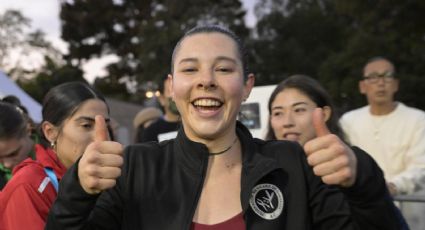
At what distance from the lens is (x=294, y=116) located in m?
3.42

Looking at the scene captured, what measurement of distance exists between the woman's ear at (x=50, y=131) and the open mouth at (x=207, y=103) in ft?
4.01

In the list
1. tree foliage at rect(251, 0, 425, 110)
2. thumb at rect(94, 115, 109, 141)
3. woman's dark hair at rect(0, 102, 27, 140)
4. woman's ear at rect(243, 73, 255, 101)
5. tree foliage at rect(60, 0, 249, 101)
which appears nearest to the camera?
thumb at rect(94, 115, 109, 141)

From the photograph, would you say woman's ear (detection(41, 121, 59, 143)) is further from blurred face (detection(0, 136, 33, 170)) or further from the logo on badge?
the logo on badge

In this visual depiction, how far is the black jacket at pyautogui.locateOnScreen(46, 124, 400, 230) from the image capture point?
1.81 metres

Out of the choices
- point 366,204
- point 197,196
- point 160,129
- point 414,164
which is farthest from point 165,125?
point 366,204

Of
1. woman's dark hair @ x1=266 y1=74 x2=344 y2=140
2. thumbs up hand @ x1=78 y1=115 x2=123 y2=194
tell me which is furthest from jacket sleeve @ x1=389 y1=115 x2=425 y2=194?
thumbs up hand @ x1=78 y1=115 x2=123 y2=194

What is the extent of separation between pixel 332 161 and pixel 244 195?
0.38 m

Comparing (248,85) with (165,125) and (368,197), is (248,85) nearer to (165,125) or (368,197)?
(368,197)

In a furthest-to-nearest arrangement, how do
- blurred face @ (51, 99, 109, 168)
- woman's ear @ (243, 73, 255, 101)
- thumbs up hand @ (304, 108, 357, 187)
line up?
1. blurred face @ (51, 99, 109, 168)
2. woman's ear @ (243, 73, 255, 101)
3. thumbs up hand @ (304, 108, 357, 187)

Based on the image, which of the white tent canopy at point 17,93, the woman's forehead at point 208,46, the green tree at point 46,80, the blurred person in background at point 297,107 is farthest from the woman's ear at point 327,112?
the green tree at point 46,80

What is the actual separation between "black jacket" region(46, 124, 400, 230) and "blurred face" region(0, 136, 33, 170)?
1659mm

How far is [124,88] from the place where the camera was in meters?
44.0

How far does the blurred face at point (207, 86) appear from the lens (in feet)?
6.50

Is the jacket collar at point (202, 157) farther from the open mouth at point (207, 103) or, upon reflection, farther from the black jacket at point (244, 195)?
the open mouth at point (207, 103)
